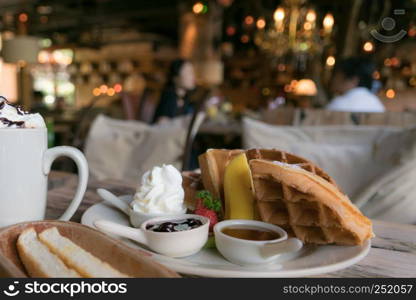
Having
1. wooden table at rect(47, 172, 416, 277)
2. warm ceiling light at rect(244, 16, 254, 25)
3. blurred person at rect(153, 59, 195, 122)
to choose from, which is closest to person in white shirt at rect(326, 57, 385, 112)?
blurred person at rect(153, 59, 195, 122)

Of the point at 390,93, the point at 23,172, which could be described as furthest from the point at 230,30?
the point at 23,172

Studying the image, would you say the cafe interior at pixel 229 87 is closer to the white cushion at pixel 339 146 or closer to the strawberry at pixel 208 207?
the white cushion at pixel 339 146

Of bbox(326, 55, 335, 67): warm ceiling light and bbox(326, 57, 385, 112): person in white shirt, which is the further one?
bbox(326, 55, 335, 67): warm ceiling light

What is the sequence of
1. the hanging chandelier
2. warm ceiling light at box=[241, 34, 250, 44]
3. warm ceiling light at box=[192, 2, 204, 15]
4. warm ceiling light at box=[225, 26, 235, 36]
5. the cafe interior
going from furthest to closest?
warm ceiling light at box=[241, 34, 250, 44] < warm ceiling light at box=[225, 26, 235, 36] < warm ceiling light at box=[192, 2, 204, 15] < the hanging chandelier < the cafe interior

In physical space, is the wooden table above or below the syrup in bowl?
below

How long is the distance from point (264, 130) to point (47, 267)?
4.71ft

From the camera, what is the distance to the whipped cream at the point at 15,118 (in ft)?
2.65

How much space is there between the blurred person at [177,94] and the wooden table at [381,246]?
3283mm

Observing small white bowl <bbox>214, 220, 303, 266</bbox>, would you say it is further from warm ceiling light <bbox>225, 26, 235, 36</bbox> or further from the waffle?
warm ceiling light <bbox>225, 26, 235, 36</bbox>

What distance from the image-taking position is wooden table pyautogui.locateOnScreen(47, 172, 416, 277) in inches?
29.5

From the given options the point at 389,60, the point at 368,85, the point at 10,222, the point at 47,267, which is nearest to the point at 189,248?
the point at 47,267

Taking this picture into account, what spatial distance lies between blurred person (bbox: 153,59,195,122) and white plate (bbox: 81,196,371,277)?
3828 mm

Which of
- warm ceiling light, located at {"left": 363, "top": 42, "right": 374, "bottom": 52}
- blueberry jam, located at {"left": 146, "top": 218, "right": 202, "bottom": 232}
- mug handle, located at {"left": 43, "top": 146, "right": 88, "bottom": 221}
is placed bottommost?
blueberry jam, located at {"left": 146, "top": 218, "right": 202, "bottom": 232}

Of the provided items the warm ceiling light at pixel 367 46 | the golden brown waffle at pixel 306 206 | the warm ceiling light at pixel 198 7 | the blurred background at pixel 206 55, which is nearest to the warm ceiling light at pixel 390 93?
the blurred background at pixel 206 55
